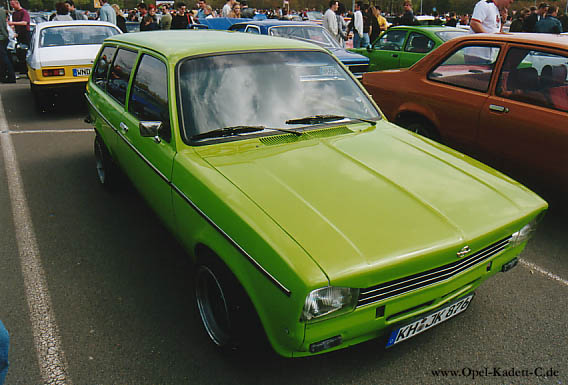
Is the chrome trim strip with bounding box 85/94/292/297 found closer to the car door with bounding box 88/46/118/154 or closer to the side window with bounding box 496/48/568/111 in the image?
the car door with bounding box 88/46/118/154

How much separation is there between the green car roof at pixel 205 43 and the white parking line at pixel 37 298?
1.88m

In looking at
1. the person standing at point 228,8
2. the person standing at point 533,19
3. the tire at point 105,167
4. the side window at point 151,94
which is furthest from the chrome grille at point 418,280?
the person standing at point 228,8

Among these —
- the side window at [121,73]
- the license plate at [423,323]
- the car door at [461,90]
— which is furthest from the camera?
the car door at [461,90]

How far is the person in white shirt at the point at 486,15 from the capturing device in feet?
23.5

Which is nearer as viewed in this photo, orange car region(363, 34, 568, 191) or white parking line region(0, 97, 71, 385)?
white parking line region(0, 97, 71, 385)

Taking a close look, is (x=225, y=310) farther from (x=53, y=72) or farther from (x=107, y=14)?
(x=107, y=14)

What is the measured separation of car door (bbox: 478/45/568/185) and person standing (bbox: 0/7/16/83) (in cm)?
1076

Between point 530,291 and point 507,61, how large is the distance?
7.37ft

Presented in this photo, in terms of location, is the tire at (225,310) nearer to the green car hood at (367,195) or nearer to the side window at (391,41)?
the green car hood at (367,195)

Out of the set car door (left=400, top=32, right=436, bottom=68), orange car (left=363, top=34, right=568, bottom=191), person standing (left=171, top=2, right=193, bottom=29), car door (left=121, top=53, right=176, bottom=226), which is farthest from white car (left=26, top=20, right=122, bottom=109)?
car door (left=400, top=32, right=436, bottom=68)

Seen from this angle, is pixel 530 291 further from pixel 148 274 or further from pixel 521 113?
pixel 148 274

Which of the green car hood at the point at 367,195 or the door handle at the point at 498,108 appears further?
the door handle at the point at 498,108

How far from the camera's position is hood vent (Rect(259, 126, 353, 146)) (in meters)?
3.03

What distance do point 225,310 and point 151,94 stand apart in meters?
1.73
